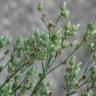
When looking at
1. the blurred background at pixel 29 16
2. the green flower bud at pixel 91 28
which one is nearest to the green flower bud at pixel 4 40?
the green flower bud at pixel 91 28

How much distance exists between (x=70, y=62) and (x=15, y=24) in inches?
190

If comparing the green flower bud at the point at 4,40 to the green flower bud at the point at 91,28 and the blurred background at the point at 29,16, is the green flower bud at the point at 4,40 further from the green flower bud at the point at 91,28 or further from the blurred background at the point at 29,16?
the blurred background at the point at 29,16

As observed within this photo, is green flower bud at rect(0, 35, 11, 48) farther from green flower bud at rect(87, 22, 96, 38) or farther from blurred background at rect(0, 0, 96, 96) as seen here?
blurred background at rect(0, 0, 96, 96)

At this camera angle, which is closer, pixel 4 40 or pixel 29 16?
pixel 4 40

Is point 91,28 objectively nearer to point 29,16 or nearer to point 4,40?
point 4,40

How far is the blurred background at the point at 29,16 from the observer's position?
6.02m

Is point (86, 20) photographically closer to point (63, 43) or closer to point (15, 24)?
point (15, 24)

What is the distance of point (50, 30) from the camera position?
1410 mm

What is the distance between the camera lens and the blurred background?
6.02m

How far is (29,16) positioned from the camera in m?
6.39

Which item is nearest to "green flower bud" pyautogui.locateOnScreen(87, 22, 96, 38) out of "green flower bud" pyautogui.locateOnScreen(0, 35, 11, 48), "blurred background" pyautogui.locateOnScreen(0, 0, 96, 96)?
"green flower bud" pyautogui.locateOnScreen(0, 35, 11, 48)

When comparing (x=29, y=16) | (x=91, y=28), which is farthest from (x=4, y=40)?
(x=29, y=16)

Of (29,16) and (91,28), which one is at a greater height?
(91,28)

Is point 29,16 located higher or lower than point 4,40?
lower
